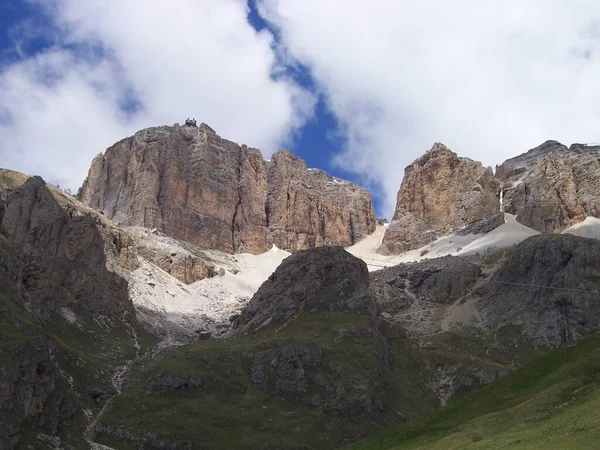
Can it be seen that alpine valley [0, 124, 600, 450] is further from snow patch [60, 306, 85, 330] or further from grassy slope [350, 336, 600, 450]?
snow patch [60, 306, 85, 330]

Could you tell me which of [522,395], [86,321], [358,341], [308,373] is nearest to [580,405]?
[522,395]

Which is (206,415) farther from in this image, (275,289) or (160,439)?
(275,289)

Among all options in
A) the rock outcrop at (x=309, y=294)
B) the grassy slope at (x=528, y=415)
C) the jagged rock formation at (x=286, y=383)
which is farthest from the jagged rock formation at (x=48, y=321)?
the grassy slope at (x=528, y=415)

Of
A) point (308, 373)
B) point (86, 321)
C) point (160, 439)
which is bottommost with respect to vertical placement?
point (160, 439)

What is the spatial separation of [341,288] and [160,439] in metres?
77.3

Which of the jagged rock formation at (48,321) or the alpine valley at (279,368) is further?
the jagged rock formation at (48,321)

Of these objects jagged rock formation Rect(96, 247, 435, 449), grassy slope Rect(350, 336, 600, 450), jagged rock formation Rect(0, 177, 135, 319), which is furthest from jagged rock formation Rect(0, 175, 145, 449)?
grassy slope Rect(350, 336, 600, 450)

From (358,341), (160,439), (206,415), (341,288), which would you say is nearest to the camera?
(160,439)

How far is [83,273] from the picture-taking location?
19400cm

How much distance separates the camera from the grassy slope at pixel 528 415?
55500mm

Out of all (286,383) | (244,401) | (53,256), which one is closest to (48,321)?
(53,256)

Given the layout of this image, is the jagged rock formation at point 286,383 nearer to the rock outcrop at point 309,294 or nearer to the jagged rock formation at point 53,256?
the rock outcrop at point 309,294

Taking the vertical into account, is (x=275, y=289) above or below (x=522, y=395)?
above

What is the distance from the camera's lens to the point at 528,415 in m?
66.6
